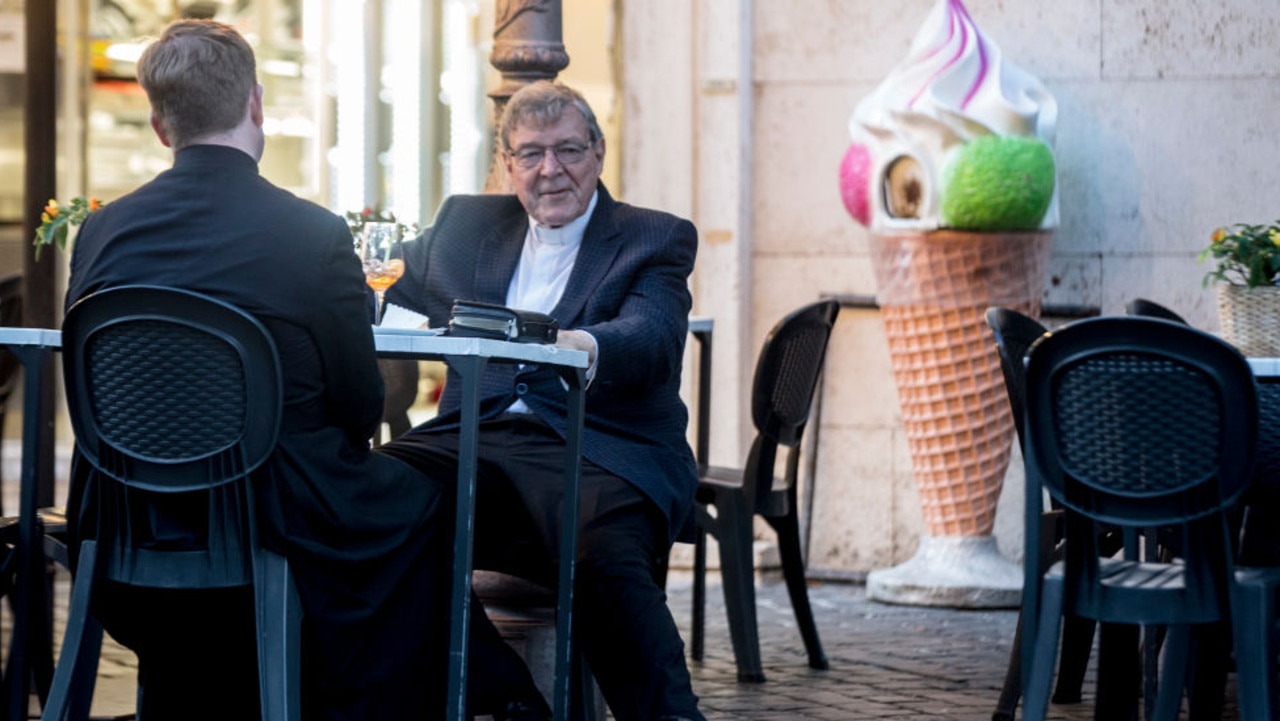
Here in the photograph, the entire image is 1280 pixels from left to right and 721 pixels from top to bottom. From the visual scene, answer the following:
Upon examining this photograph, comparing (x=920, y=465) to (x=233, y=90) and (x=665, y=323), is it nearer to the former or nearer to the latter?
(x=665, y=323)

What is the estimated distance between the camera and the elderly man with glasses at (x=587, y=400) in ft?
13.4

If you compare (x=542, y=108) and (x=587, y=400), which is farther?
(x=542, y=108)

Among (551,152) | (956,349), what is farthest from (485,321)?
(956,349)

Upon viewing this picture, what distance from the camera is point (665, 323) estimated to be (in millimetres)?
4488

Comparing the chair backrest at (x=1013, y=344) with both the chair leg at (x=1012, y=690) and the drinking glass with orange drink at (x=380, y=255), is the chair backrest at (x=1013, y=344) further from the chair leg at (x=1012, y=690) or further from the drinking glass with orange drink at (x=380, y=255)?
the drinking glass with orange drink at (x=380, y=255)

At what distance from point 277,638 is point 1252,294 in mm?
2562

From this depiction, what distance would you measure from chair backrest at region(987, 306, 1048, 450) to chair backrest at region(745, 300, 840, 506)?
0.89 meters

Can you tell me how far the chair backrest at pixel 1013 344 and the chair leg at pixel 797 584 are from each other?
122cm

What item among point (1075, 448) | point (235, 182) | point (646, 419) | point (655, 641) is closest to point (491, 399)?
point (646, 419)

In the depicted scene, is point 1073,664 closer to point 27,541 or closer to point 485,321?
point 485,321

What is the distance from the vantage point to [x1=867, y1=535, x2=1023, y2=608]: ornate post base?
7.11 metres

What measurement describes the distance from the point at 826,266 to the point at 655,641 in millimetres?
3905

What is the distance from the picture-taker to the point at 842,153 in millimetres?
7793

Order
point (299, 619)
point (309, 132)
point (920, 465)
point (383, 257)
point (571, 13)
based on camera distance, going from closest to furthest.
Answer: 1. point (299, 619)
2. point (383, 257)
3. point (920, 465)
4. point (571, 13)
5. point (309, 132)
